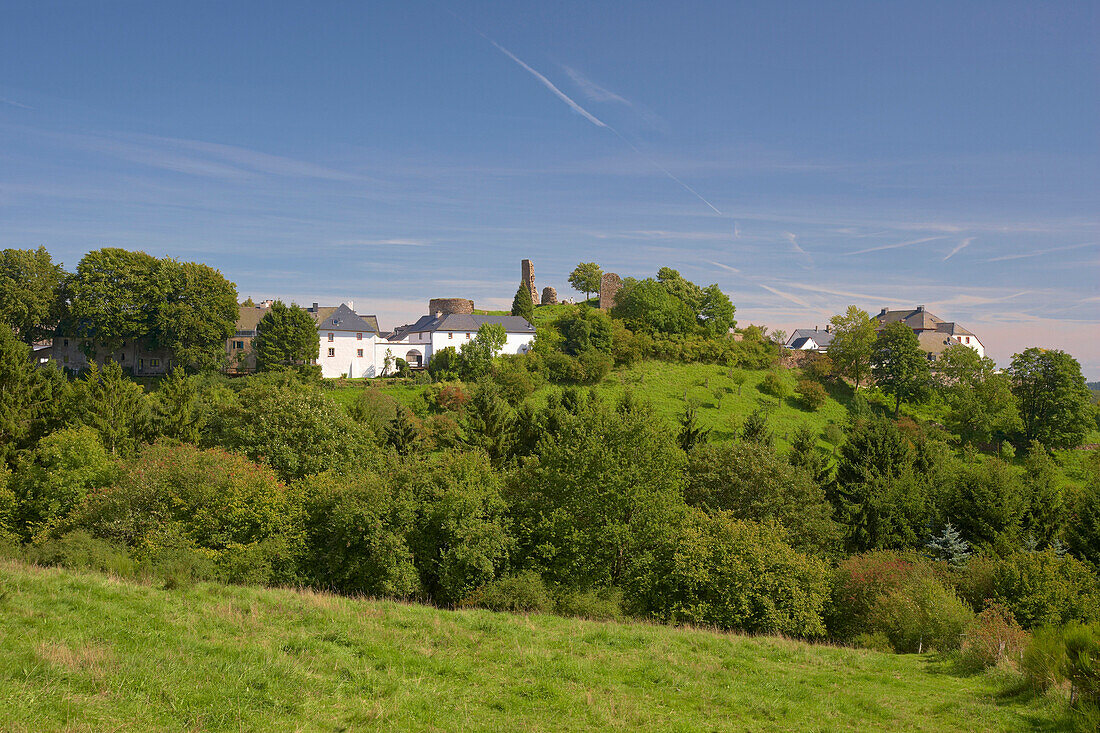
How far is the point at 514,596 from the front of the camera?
20.0 metres

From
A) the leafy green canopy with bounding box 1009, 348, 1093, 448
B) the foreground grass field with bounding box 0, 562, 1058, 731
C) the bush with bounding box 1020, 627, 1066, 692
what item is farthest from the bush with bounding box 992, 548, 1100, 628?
the leafy green canopy with bounding box 1009, 348, 1093, 448

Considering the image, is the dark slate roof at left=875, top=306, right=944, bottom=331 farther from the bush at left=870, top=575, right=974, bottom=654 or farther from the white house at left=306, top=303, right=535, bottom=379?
the bush at left=870, top=575, right=974, bottom=654

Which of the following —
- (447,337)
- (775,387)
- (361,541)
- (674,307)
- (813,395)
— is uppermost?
(674,307)

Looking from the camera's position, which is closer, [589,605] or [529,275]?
[589,605]

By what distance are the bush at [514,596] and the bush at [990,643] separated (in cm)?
1057

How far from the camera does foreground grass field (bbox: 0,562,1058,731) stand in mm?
8523

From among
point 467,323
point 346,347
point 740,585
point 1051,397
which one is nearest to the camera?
point 740,585

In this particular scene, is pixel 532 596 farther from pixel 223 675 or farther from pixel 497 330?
pixel 497 330

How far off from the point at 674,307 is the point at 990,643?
2575 inches

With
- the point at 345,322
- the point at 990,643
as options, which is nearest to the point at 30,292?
the point at 345,322

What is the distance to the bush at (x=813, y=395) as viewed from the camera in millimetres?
62344

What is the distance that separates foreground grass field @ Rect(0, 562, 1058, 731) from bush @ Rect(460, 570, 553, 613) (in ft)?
14.1

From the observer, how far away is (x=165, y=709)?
8.15 meters

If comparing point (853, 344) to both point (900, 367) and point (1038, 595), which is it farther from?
point (1038, 595)
